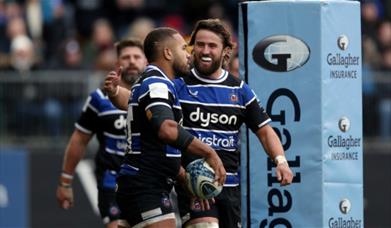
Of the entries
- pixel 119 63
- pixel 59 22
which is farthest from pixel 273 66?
pixel 59 22

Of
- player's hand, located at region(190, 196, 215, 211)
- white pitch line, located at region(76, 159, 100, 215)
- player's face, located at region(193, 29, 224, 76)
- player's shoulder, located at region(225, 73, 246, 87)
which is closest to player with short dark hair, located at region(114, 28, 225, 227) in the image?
player's face, located at region(193, 29, 224, 76)

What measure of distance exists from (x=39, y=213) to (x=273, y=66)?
7.73 meters

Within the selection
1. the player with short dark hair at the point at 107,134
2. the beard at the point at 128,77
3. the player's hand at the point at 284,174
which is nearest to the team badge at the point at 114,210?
the player with short dark hair at the point at 107,134

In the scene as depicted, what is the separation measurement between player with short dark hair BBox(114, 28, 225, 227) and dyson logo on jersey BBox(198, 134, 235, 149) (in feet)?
1.52

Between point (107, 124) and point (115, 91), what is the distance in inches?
69.7

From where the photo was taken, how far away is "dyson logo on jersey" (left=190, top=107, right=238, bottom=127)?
10242 millimetres

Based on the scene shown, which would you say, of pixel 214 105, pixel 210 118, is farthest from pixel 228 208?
pixel 214 105

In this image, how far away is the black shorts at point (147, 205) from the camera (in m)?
9.58

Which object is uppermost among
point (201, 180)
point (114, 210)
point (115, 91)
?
point (115, 91)

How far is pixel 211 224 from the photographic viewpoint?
33.5 ft

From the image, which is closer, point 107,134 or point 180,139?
point 180,139

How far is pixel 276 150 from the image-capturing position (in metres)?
9.91

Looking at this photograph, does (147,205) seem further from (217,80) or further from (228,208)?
(217,80)

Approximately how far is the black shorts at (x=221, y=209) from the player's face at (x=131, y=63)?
2207 millimetres
